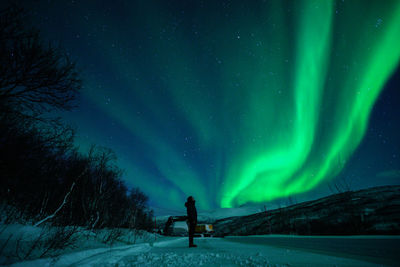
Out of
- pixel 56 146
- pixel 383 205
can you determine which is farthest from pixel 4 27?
pixel 383 205

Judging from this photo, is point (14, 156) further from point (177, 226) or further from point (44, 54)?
point (177, 226)

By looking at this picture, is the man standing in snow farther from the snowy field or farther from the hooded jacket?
the snowy field

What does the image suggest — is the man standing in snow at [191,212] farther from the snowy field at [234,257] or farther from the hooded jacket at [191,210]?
the snowy field at [234,257]

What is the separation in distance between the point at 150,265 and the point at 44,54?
7.55m

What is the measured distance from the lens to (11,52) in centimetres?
Result: 580

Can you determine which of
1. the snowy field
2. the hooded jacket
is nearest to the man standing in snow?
the hooded jacket

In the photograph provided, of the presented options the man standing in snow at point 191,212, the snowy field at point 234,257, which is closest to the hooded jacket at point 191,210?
the man standing in snow at point 191,212

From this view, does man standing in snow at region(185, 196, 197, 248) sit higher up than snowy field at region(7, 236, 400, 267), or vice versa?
man standing in snow at region(185, 196, 197, 248)

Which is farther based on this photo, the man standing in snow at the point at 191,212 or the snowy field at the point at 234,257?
the man standing in snow at the point at 191,212

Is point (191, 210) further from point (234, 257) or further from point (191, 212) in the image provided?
point (234, 257)

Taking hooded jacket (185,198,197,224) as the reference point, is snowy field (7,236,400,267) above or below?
below

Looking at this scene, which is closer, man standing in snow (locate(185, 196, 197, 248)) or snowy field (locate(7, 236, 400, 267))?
snowy field (locate(7, 236, 400, 267))

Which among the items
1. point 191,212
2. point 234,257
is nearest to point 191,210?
point 191,212

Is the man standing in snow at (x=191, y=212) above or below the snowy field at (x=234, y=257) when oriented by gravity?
above
